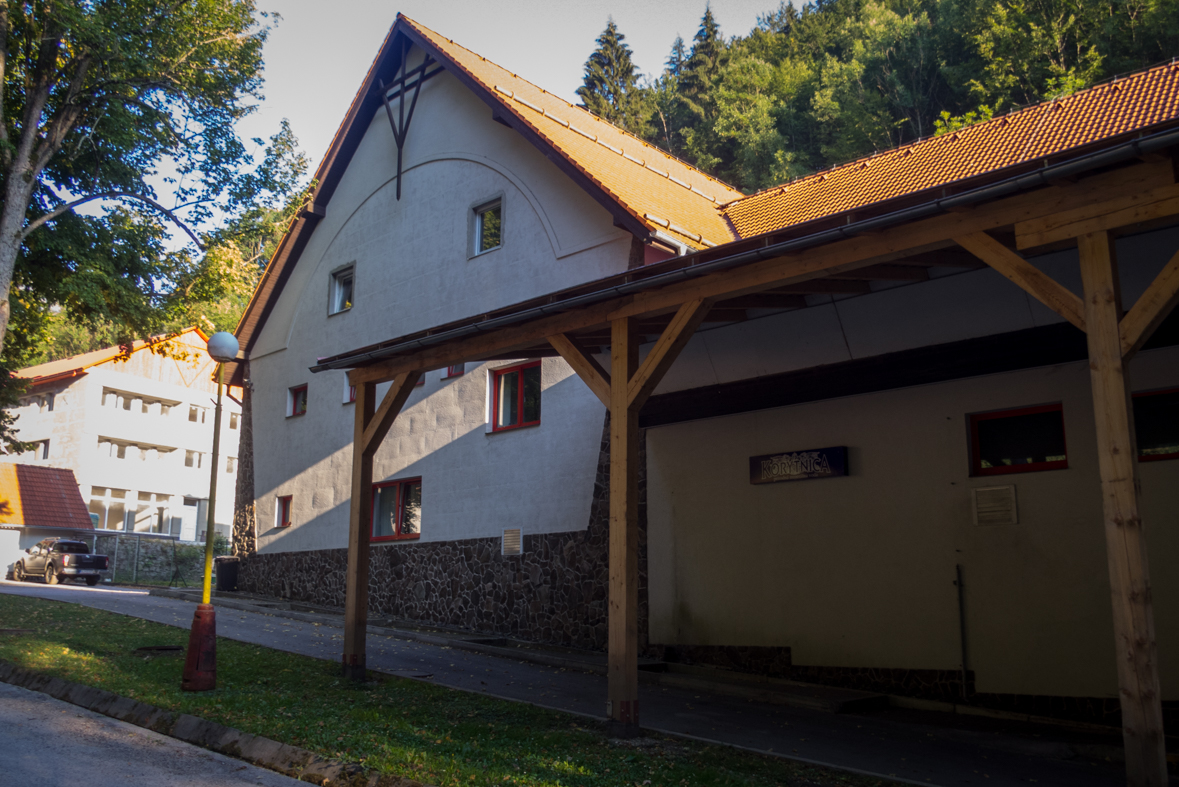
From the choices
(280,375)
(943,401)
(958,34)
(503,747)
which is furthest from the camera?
(958,34)

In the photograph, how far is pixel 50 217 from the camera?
1770 cm

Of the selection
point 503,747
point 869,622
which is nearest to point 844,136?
point 869,622

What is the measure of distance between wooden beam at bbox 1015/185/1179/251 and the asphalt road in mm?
6169

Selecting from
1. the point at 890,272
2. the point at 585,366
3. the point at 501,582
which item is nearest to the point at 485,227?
the point at 501,582

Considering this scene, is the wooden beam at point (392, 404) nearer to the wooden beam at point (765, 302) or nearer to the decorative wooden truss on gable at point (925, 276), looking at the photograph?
the decorative wooden truss on gable at point (925, 276)

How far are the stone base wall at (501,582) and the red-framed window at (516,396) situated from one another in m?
2.13

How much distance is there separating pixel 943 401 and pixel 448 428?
10.2 meters

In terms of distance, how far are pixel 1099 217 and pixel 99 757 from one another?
7746mm

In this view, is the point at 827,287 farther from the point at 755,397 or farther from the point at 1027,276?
the point at 1027,276

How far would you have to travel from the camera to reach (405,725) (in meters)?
7.72

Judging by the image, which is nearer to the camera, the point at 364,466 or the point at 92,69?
the point at 364,466

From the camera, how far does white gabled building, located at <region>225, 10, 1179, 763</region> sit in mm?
7738

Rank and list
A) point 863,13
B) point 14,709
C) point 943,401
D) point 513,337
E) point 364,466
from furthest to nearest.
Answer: point 863,13, point 364,466, point 943,401, point 513,337, point 14,709

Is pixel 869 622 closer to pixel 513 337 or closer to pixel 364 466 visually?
pixel 513 337
